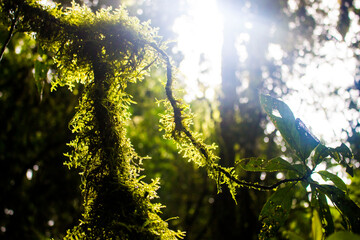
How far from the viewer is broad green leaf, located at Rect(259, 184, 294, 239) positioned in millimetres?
938

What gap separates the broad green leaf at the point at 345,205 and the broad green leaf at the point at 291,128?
0.14 metres

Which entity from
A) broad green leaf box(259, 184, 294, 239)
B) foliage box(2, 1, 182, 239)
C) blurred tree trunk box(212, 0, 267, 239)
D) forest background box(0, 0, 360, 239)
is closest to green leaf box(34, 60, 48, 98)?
foliage box(2, 1, 182, 239)

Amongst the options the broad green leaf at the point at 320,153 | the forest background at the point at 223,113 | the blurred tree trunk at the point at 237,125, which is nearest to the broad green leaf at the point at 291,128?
the broad green leaf at the point at 320,153

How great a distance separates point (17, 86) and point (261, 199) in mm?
4674

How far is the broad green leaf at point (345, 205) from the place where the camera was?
830 mm

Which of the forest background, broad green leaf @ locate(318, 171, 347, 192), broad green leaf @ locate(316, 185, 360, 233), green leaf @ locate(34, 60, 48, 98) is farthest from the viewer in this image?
the forest background

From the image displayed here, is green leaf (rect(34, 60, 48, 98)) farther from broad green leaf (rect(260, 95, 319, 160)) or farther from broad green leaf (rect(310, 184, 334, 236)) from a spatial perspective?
broad green leaf (rect(310, 184, 334, 236))

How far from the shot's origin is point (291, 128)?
37.0 inches

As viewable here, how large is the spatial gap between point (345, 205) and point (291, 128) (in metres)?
0.31

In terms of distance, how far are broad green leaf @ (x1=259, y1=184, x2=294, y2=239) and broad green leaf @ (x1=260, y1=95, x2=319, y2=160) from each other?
0.15 m

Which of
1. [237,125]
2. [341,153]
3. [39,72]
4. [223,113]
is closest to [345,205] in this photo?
[341,153]

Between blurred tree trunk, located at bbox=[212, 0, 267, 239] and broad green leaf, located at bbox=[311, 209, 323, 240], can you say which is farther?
blurred tree trunk, located at bbox=[212, 0, 267, 239]

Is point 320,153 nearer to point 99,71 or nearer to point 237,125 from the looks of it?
point 99,71

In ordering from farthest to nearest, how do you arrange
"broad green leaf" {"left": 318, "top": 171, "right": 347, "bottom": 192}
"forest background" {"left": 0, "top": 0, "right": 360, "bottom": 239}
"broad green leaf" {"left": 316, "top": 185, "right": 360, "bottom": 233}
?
"forest background" {"left": 0, "top": 0, "right": 360, "bottom": 239}, "broad green leaf" {"left": 318, "top": 171, "right": 347, "bottom": 192}, "broad green leaf" {"left": 316, "top": 185, "right": 360, "bottom": 233}
